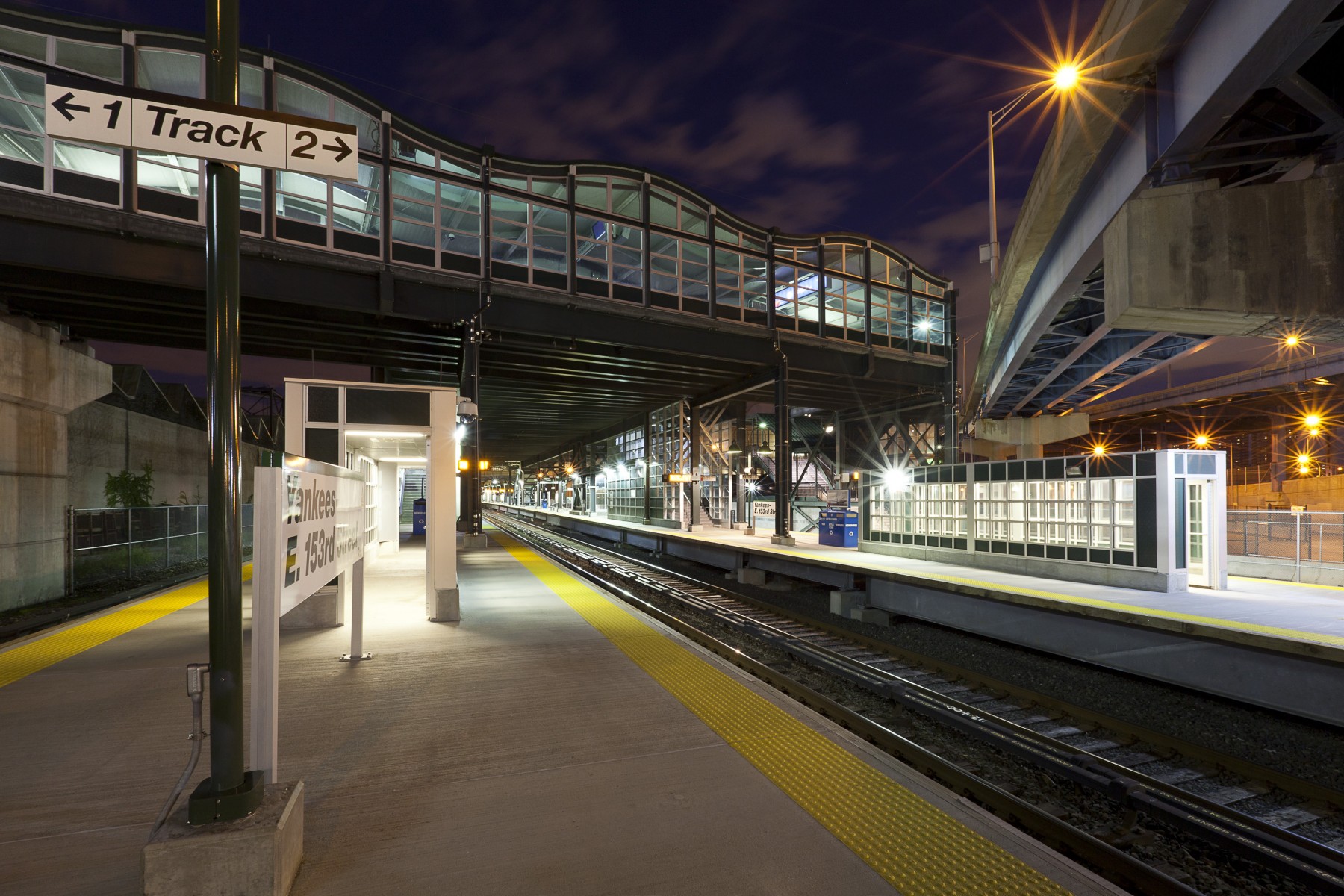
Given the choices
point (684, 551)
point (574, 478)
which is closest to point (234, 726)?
point (684, 551)

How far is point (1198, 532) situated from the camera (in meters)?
13.2

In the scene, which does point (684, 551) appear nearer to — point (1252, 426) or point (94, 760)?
point (94, 760)

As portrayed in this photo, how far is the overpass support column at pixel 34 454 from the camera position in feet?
41.0

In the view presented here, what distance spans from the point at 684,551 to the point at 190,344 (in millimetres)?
19196

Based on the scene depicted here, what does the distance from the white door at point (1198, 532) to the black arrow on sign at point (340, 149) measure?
571 inches

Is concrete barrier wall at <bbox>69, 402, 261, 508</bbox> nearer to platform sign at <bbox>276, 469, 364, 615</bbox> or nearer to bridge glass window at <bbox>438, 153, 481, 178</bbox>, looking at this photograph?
platform sign at <bbox>276, 469, 364, 615</bbox>

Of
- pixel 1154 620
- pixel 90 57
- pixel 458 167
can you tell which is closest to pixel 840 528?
pixel 1154 620

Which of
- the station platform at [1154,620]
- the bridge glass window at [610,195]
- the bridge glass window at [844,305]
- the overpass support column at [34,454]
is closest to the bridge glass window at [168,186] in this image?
the overpass support column at [34,454]

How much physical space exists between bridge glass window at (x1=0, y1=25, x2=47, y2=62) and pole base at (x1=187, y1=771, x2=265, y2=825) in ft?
67.0

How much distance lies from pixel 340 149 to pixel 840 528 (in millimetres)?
20042

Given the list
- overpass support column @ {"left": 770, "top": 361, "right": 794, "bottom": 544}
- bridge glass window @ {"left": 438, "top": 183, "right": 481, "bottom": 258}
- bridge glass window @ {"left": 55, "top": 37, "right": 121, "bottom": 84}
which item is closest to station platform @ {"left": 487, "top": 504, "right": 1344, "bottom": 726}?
overpass support column @ {"left": 770, "top": 361, "right": 794, "bottom": 544}

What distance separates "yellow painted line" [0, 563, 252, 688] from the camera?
7.36 meters

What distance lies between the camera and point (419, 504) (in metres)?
32.3

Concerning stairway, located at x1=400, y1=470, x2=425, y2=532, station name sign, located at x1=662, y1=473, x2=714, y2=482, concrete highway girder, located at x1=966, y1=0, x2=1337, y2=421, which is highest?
concrete highway girder, located at x1=966, y1=0, x2=1337, y2=421
